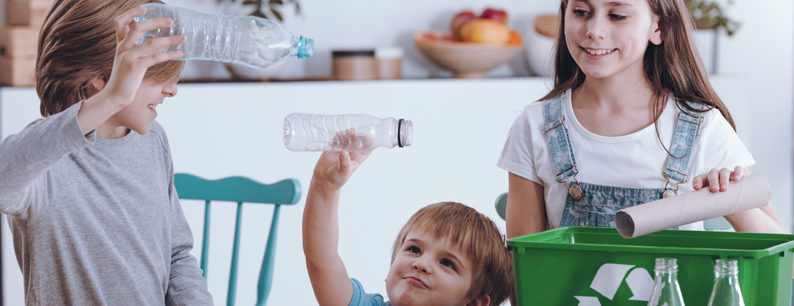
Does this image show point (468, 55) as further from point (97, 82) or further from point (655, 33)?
point (97, 82)

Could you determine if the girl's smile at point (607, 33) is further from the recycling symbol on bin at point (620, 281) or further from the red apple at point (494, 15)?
the red apple at point (494, 15)

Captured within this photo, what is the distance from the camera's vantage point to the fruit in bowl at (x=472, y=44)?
2.34 meters

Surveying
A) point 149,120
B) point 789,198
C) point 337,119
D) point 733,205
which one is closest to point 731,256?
point 733,205

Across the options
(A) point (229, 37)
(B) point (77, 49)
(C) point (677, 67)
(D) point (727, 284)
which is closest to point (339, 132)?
(A) point (229, 37)

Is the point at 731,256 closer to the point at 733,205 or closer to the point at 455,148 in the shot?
the point at 733,205

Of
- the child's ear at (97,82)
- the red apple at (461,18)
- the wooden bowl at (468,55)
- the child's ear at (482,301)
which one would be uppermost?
the red apple at (461,18)

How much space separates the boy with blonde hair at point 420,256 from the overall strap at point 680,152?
31 cm

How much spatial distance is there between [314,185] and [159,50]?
293 millimetres

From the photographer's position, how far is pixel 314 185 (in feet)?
3.16

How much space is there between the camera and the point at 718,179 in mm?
842

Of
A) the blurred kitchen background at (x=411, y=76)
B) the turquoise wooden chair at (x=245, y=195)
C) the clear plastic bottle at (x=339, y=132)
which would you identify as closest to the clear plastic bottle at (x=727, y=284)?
the clear plastic bottle at (x=339, y=132)

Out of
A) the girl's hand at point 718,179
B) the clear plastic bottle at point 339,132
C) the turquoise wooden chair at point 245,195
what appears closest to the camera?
the girl's hand at point 718,179

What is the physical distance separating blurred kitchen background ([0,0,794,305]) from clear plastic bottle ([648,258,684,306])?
1.54 m

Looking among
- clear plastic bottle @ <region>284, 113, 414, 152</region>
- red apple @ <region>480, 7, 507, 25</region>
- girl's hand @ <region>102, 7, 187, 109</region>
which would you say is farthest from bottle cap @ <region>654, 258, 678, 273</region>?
red apple @ <region>480, 7, 507, 25</region>
